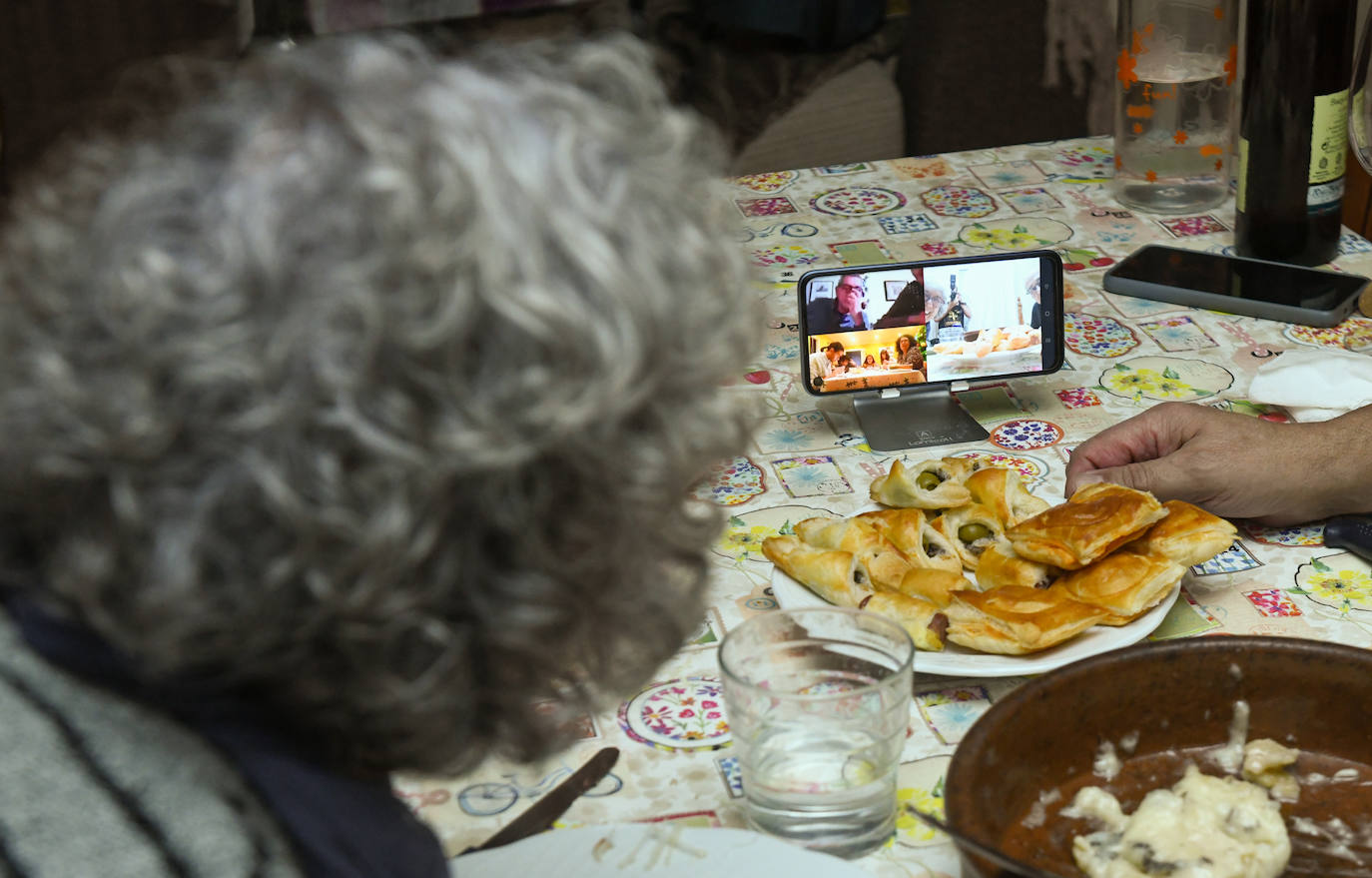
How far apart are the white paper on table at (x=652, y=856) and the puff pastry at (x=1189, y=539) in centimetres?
43

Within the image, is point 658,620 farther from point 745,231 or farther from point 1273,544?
point 745,231

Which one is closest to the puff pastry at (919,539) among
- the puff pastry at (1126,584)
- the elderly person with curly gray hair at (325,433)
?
the puff pastry at (1126,584)

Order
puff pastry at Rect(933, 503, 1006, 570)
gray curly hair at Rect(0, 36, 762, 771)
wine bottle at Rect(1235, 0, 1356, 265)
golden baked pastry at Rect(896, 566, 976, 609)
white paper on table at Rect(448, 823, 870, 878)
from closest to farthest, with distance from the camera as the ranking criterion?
1. gray curly hair at Rect(0, 36, 762, 771)
2. white paper on table at Rect(448, 823, 870, 878)
3. golden baked pastry at Rect(896, 566, 976, 609)
4. puff pastry at Rect(933, 503, 1006, 570)
5. wine bottle at Rect(1235, 0, 1356, 265)

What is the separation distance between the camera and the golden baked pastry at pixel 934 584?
1045 millimetres

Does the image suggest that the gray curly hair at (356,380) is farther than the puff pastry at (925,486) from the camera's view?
No

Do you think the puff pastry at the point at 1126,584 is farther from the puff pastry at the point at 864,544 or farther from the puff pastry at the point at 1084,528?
the puff pastry at the point at 864,544

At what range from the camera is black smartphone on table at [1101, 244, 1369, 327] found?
1603 millimetres

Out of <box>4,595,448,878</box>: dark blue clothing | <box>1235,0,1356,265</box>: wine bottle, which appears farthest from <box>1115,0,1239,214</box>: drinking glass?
<box>4,595,448,878</box>: dark blue clothing

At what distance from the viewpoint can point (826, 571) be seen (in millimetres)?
1078

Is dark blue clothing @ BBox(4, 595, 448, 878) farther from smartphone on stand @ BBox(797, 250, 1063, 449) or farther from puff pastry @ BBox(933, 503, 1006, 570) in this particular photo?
smartphone on stand @ BBox(797, 250, 1063, 449)

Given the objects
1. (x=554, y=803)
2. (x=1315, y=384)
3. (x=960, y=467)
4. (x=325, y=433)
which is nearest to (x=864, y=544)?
(x=960, y=467)

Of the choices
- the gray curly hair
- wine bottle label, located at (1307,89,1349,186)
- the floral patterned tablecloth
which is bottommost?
the floral patterned tablecloth

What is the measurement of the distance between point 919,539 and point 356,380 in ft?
2.49

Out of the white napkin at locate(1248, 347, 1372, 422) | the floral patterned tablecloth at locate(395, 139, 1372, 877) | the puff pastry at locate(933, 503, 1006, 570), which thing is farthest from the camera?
the white napkin at locate(1248, 347, 1372, 422)
